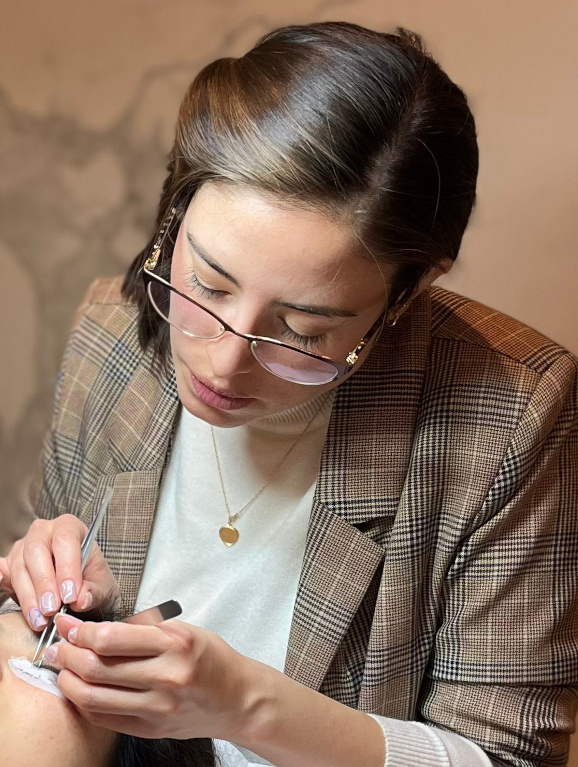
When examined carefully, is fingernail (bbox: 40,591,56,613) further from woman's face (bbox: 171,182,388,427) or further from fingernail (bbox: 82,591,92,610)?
woman's face (bbox: 171,182,388,427)

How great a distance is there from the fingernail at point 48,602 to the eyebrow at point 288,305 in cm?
42

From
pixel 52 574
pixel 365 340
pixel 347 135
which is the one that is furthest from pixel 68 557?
pixel 347 135

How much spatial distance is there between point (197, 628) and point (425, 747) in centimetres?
42

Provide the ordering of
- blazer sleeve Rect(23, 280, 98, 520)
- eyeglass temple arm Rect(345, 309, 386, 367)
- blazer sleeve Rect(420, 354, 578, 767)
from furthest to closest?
blazer sleeve Rect(23, 280, 98, 520) → blazer sleeve Rect(420, 354, 578, 767) → eyeglass temple arm Rect(345, 309, 386, 367)

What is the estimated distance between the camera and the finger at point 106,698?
82cm

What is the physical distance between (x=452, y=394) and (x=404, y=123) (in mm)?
404

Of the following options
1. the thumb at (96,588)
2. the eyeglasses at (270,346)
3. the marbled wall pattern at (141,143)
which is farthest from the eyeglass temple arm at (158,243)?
the marbled wall pattern at (141,143)

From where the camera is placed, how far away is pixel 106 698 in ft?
2.70

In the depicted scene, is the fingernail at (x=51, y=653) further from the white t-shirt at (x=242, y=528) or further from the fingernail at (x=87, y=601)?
the white t-shirt at (x=242, y=528)

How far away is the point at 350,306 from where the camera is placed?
0.96 metres

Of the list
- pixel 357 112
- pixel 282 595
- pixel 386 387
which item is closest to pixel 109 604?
pixel 282 595

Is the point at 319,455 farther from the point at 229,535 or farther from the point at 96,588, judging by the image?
the point at 96,588

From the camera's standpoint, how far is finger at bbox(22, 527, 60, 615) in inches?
38.7

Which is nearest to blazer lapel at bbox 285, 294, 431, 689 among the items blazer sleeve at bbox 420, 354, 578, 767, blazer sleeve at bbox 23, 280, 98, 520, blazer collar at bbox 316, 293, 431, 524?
blazer collar at bbox 316, 293, 431, 524
